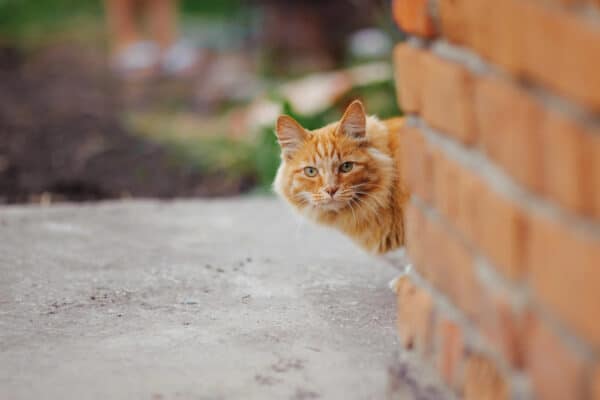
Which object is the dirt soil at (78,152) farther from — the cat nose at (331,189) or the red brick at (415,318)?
the red brick at (415,318)

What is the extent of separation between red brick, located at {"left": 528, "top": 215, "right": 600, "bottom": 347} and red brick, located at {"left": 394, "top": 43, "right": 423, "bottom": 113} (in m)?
0.67

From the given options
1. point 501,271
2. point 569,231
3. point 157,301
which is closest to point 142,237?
point 157,301

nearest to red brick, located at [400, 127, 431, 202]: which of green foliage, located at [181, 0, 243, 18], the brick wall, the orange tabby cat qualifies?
the brick wall

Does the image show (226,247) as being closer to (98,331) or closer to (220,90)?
(98,331)

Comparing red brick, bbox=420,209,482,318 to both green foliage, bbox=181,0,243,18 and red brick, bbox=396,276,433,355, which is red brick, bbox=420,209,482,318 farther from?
green foliage, bbox=181,0,243,18

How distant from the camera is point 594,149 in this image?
1.30m

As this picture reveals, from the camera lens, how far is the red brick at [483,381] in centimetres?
170

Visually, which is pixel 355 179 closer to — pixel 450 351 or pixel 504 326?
pixel 450 351

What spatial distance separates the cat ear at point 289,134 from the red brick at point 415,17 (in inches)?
51.8

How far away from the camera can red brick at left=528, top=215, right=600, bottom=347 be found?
4.33ft

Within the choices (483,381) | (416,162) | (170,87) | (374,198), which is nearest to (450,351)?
(483,381)

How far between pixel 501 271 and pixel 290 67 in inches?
329

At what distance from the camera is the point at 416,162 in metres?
2.14

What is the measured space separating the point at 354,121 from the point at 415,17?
49.9 inches
